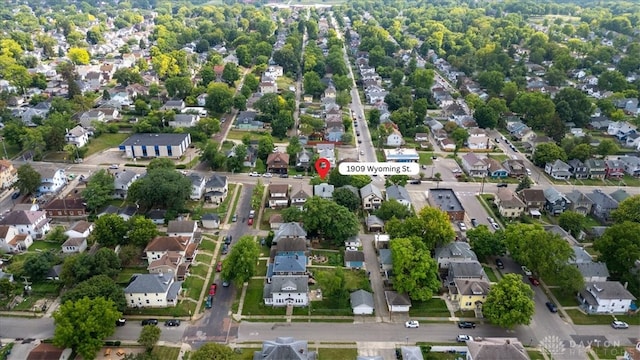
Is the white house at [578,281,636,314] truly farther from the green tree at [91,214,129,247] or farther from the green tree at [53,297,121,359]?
the green tree at [91,214,129,247]

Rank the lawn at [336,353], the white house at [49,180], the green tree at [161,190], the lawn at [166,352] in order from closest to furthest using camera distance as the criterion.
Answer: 1. the lawn at [166,352]
2. the lawn at [336,353]
3. the green tree at [161,190]
4. the white house at [49,180]

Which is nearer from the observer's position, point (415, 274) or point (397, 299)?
point (397, 299)

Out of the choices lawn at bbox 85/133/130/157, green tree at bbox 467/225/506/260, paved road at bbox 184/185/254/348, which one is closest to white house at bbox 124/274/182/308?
paved road at bbox 184/185/254/348

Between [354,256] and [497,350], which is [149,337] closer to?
[354,256]

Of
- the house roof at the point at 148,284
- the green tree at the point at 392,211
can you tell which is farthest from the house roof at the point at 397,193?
the house roof at the point at 148,284

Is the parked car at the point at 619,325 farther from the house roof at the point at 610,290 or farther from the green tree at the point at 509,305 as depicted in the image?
the green tree at the point at 509,305

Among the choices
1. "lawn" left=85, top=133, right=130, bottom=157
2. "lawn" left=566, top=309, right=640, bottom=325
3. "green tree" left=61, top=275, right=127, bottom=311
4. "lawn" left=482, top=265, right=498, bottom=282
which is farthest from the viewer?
"lawn" left=85, top=133, right=130, bottom=157

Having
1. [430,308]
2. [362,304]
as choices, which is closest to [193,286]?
[362,304]
